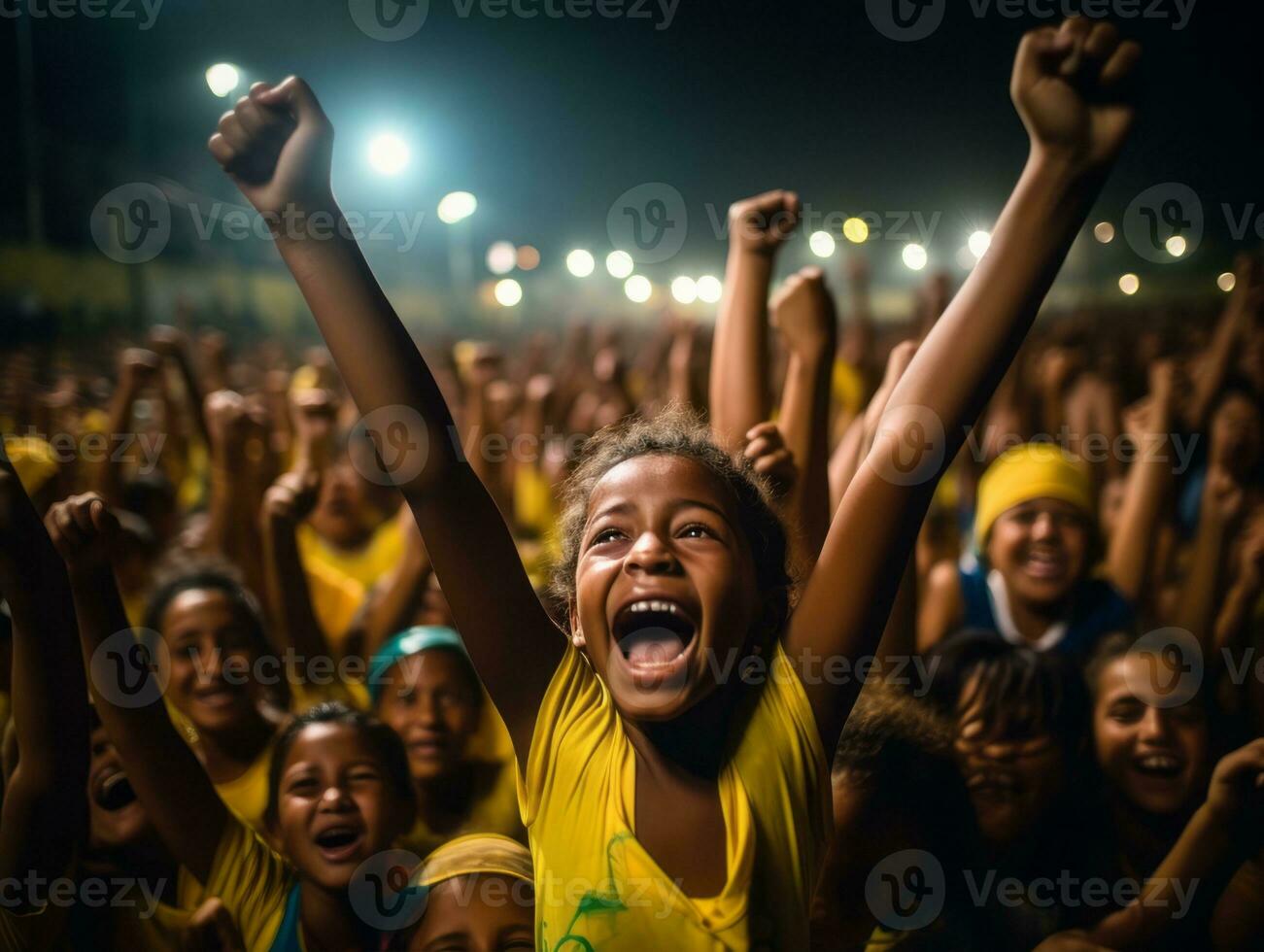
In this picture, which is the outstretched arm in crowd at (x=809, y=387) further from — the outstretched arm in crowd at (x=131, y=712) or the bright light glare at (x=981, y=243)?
the outstretched arm in crowd at (x=131, y=712)

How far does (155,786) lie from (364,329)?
33.9 inches

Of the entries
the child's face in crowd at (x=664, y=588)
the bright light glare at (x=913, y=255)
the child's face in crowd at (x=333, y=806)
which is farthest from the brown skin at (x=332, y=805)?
the bright light glare at (x=913, y=255)

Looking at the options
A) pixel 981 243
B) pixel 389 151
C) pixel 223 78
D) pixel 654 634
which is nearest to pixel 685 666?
pixel 654 634

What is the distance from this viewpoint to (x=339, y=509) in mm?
4016

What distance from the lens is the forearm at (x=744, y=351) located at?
6.40 ft

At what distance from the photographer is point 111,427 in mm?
3314

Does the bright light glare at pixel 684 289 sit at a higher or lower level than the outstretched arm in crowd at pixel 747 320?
higher

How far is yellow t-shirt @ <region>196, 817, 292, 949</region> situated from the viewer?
5.41ft

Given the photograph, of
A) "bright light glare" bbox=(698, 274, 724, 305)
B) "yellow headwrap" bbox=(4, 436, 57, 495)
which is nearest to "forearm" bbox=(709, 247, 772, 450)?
"yellow headwrap" bbox=(4, 436, 57, 495)

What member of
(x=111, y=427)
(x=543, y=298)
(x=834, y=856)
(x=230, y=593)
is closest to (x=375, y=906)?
(x=834, y=856)

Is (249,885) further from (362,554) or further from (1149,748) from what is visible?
(362,554)

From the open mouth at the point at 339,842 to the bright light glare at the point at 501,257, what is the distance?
34.6ft

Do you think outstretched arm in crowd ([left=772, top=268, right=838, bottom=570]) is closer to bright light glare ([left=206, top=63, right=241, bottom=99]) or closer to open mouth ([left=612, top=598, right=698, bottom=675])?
open mouth ([left=612, top=598, right=698, bottom=675])

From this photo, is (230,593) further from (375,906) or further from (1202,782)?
(1202,782)
